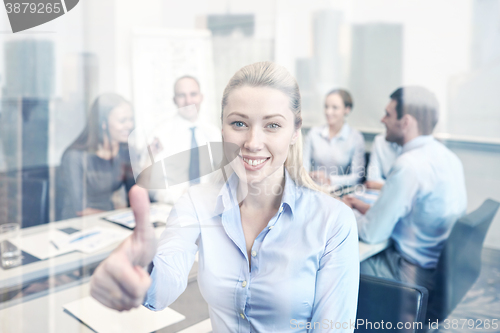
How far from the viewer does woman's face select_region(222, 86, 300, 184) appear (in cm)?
48

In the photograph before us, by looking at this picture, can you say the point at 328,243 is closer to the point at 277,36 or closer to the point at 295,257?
the point at 295,257

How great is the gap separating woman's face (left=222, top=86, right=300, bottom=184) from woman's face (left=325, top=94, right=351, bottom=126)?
1477mm

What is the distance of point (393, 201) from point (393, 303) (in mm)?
475

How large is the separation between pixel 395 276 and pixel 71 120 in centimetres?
101

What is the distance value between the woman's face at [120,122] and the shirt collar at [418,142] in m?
0.82

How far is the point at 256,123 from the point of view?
0.48 m

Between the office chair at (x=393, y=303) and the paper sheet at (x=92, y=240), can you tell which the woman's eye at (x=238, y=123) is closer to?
the office chair at (x=393, y=303)

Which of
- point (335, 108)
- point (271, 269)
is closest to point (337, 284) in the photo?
point (271, 269)

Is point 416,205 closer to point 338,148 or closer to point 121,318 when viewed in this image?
point 338,148

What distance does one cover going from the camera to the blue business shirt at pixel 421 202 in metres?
1.10

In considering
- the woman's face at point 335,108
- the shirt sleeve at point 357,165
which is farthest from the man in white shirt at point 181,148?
the woman's face at point 335,108

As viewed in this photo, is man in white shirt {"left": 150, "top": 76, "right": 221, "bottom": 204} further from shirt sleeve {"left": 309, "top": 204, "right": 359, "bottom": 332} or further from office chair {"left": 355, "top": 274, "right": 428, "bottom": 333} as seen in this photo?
office chair {"left": 355, "top": 274, "right": 428, "bottom": 333}

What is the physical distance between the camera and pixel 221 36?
2.79ft

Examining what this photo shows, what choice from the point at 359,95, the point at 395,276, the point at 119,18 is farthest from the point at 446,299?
the point at 359,95
